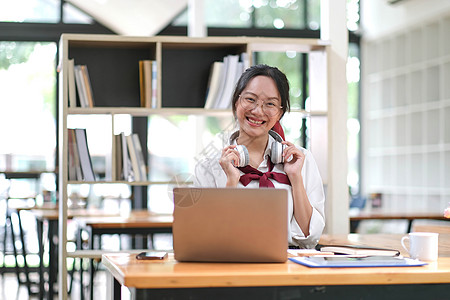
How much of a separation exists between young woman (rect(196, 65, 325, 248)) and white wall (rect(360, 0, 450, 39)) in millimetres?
5454

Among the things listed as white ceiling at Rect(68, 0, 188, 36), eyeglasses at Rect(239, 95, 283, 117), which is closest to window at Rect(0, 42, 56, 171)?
white ceiling at Rect(68, 0, 188, 36)

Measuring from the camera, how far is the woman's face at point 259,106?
2.79 metres

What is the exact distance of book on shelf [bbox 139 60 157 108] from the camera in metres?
4.03

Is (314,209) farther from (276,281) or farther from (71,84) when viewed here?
(71,84)

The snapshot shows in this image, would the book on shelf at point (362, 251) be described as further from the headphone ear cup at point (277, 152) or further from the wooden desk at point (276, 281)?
the headphone ear cup at point (277, 152)

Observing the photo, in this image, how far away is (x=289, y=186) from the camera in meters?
2.79

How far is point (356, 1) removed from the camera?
371 inches

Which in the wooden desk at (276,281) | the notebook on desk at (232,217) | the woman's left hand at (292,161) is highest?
the woman's left hand at (292,161)

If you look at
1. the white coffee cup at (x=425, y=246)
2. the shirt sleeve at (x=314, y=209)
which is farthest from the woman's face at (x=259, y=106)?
the white coffee cup at (x=425, y=246)

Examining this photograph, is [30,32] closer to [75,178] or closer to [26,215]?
[26,215]

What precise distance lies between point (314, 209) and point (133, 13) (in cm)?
558

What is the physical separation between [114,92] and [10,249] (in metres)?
4.17

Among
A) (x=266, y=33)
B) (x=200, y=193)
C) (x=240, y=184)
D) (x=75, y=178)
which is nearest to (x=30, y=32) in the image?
(x=266, y=33)

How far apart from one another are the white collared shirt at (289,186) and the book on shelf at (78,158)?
50.0 inches
